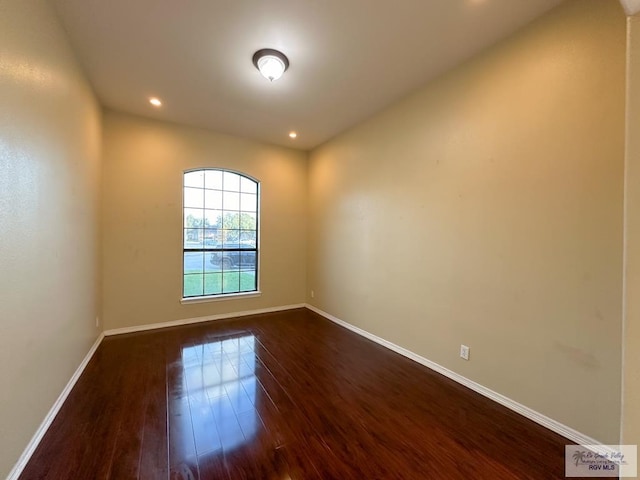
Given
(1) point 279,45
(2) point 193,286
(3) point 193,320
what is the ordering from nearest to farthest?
(1) point 279,45 < (3) point 193,320 < (2) point 193,286

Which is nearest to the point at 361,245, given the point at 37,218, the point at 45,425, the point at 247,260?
the point at 247,260

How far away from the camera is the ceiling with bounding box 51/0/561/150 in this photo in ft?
6.33

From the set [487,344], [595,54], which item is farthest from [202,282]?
[595,54]

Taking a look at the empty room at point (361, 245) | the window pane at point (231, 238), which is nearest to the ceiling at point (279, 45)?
the empty room at point (361, 245)

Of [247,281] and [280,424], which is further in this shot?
[247,281]

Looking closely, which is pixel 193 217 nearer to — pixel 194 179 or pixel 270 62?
pixel 194 179

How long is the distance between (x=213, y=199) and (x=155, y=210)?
0.85m

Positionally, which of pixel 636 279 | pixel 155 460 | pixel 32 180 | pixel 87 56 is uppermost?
pixel 87 56

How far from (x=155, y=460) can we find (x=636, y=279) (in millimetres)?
2478

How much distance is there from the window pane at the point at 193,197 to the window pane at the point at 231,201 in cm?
35

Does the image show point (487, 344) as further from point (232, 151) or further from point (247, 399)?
point (232, 151)

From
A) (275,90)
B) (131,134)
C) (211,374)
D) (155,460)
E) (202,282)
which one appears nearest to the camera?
(155,460)

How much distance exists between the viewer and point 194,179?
4168 millimetres

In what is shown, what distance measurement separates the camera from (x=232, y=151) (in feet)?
14.2
